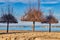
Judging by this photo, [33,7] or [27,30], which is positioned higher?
[33,7]

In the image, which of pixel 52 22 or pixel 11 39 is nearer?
pixel 11 39

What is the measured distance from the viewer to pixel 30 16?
905cm

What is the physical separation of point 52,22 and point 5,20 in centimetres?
243

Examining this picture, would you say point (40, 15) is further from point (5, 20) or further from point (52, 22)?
point (5, 20)

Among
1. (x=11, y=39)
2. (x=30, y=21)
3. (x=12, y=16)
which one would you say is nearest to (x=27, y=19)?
(x=30, y=21)

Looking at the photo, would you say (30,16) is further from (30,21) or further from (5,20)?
(5,20)

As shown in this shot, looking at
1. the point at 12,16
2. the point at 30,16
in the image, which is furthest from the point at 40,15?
the point at 12,16

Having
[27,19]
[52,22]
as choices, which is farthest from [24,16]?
[52,22]

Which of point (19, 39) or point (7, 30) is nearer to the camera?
point (19, 39)

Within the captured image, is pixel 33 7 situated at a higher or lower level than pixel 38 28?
higher

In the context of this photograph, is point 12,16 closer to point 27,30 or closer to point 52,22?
point 27,30

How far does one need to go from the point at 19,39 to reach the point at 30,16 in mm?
4727

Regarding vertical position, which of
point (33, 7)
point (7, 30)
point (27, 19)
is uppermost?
point (33, 7)

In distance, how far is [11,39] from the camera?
15.0 feet
